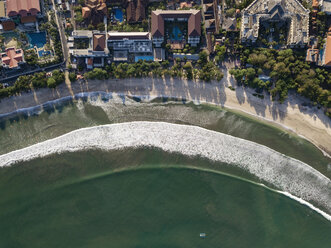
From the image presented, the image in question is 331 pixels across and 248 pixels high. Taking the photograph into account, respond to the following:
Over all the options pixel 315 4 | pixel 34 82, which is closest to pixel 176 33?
pixel 315 4

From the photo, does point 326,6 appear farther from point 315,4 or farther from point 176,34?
point 176,34

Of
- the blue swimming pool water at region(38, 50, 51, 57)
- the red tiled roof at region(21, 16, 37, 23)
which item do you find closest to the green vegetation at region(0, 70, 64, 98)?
the blue swimming pool water at region(38, 50, 51, 57)

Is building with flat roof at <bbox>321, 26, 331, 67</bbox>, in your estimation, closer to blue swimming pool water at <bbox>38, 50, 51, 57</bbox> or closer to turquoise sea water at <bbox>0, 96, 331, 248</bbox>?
turquoise sea water at <bbox>0, 96, 331, 248</bbox>

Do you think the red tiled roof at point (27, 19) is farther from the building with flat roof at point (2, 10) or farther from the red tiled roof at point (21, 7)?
the building with flat roof at point (2, 10)

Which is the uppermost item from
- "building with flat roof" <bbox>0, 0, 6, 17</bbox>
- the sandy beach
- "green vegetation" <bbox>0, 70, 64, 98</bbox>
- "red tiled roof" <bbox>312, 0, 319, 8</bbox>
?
"building with flat roof" <bbox>0, 0, 6, 17</bbox>

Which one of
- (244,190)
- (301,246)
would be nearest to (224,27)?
(244,190)

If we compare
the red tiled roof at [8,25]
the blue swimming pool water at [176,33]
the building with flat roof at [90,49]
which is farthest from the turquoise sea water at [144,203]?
the blue swimming pool water at [176,33]
